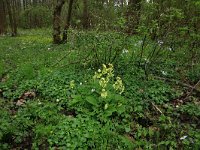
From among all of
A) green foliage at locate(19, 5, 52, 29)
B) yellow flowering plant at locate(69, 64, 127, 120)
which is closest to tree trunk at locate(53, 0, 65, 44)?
yellow flowering plant at locate(69, 64, 127, 120)

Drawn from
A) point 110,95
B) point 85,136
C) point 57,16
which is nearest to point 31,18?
point 57,16

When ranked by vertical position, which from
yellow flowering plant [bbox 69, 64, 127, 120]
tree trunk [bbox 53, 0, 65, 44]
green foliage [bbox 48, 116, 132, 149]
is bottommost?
green foliage [bbox 48, 116, 132, 149]

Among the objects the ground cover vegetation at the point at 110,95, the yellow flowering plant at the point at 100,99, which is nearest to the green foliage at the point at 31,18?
the ground cover vegetation at the point at 110,95

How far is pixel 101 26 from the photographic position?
25.3 feet

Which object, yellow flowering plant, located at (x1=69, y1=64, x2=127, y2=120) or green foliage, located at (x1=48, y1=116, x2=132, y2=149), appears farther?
yellow flowering plant, located at (x1=69, y1=64, x2=127, y2=120)

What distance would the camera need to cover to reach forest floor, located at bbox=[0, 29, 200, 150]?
466 cm

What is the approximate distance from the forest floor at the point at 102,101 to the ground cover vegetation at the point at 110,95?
0.01 metres

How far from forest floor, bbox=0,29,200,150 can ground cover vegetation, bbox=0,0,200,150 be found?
0.05ft

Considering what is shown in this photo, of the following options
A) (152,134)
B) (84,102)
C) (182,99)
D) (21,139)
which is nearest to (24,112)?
(21,139)

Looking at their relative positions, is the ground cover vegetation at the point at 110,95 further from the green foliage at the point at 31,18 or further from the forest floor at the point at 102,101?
the green foliage at the point at 31,18

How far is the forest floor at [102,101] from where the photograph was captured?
466cm

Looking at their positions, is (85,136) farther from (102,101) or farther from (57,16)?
(57,16)

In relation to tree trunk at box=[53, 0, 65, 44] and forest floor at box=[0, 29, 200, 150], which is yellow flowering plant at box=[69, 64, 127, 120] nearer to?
forest floor at box=[0, 29, 200, 150]

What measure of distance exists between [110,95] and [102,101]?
0.19 metres
